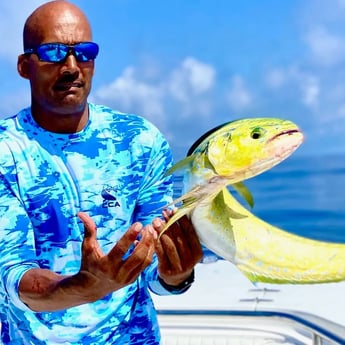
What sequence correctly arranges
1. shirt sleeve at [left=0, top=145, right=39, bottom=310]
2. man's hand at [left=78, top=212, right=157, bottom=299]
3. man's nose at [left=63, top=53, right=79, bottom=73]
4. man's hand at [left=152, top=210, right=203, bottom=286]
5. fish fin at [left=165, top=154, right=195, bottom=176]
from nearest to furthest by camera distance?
fish fin at [left=165, top=154, right=195, bottom=176]
man's hand at [left=78, top=212, right=157, bottom=299]
man's hand at [left=152, top=210, right=203, bottom=286]
shirt sleeve at [left=0, top=145, right=39, bottom=310]
man's nose at [left=63, top=53, right=79, bottom=73]

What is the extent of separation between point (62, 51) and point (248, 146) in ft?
3.18

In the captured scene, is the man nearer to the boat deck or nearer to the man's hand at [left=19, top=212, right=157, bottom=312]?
the man's hand at [left=19, top=212, right=157, bottom=312]

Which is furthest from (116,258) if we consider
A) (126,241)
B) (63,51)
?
(63,51)

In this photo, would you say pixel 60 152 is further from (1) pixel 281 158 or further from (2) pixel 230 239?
(1) pixel 281 158

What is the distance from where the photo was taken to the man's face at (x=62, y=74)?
7.77 feet

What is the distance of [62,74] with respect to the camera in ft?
7.79

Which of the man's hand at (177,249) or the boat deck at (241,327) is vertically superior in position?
the boat deck at (241,327)

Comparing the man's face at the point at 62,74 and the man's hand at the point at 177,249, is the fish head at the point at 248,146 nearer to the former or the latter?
the man's hand at the point at 177,249

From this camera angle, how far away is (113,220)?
245 centimetres

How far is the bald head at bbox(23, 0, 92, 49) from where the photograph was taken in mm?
2402

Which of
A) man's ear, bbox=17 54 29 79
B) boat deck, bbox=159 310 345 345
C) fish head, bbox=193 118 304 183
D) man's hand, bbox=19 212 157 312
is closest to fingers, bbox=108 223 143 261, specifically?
man's hand, bbox=19 212 157 312

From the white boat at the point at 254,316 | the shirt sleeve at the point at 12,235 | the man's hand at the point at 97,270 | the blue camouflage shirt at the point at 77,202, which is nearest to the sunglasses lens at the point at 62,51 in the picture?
the blue camouflage shirt at the point at 77,202

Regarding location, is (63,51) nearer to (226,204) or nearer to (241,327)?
(226,204)

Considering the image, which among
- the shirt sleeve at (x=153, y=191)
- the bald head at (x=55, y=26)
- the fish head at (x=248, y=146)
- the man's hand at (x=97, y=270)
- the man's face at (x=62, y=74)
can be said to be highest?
the bald head at (x=55, y=26)
